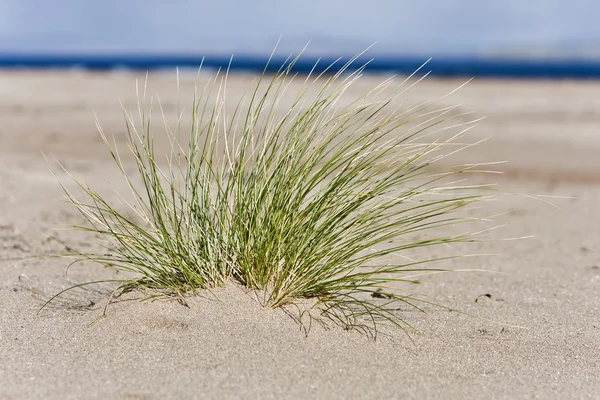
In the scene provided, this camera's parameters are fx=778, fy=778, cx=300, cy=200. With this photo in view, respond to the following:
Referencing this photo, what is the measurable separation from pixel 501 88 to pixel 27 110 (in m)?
11.7

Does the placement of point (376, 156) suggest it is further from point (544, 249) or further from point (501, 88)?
point (501, 88)

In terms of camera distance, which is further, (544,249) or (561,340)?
(544,249)

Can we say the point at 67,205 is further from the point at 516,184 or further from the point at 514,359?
the point at 516,184

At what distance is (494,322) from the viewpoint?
3.45m

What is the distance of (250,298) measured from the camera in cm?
318

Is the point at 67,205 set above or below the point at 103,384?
below

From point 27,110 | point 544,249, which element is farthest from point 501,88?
point 544,249

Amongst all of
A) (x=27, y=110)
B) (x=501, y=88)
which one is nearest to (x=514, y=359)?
(x=27, y=110)

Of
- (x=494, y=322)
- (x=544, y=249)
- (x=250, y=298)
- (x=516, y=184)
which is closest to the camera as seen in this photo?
(x=250, y=298)

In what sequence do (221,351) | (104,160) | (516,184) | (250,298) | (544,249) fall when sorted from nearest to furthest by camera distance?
(221,351)
(250,298)
(544,249)
(516,184)
(104,160)

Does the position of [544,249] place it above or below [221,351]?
below

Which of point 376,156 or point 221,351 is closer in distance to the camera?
point 221,351

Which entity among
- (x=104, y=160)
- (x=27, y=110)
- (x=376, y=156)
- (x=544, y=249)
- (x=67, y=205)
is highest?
(x=376, y=156)

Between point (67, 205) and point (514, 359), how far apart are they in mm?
3929
